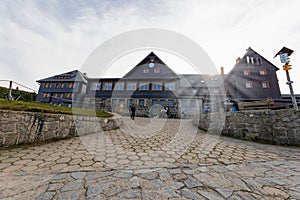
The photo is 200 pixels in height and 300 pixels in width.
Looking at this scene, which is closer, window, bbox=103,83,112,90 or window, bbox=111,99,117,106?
window, bbox=111,99,117,106

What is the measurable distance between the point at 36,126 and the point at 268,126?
7.37 metres

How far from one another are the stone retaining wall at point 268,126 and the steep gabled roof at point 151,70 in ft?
51.6

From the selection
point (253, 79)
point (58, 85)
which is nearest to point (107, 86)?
point (58, 85)

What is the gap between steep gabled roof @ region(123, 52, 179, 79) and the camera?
20.8 metres

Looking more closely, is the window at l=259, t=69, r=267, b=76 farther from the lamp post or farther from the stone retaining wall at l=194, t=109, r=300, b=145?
the stone retaining wall at l=194, t=109, r=300, b=145

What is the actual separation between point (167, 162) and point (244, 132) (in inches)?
171

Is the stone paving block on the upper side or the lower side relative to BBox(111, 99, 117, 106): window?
lower

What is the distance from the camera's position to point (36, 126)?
3318mm

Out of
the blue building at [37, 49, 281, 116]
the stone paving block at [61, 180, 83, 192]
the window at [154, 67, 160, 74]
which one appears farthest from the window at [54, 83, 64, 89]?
the stone paving block at [61, 180, 83, 192]

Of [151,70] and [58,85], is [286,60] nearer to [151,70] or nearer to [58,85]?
[151,70]

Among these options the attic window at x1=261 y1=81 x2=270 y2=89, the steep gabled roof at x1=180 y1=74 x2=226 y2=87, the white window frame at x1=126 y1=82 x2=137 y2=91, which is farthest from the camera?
the steep gabled roof at x1=180 y1=74 x2=226 y2=87

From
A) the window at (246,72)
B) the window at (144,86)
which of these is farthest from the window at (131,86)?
the window at (246,72)

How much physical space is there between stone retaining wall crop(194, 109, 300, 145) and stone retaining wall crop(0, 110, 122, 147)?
633 centimetres

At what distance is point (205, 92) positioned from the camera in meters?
21.8
